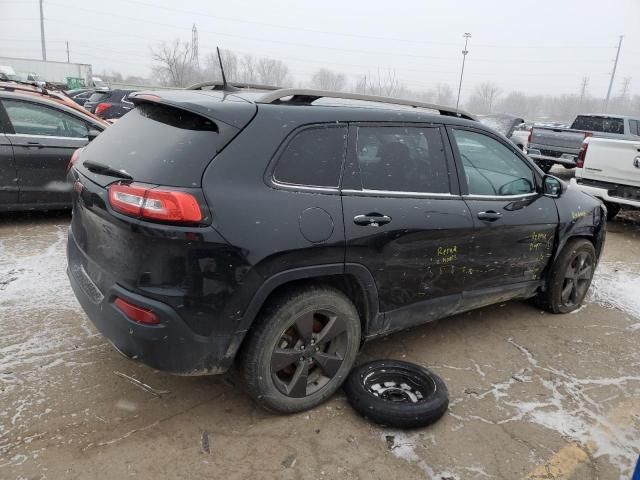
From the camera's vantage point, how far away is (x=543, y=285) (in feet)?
13.8

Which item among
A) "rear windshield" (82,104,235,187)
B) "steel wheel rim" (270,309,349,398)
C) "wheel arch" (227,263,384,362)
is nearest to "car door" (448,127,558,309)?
"wheel arch" (227,263,384,362)

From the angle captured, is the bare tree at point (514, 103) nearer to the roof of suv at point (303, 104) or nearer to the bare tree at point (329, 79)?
the bare tree at point (329, 79)

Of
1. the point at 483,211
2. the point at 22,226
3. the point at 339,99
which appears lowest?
the point at 22,226

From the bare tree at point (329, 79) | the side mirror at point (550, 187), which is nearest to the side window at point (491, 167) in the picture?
the side mirror at point (550, 187)

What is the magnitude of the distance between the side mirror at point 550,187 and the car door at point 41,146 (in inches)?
209

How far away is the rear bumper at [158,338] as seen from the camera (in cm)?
229

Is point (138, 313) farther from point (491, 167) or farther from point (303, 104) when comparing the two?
point (491, 167)

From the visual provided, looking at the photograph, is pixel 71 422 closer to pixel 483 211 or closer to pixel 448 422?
pixel 448 422

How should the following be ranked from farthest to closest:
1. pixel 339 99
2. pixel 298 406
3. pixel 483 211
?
pixel 483 211
pixel 339 99
pixel 298 406

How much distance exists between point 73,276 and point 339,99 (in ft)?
6.24

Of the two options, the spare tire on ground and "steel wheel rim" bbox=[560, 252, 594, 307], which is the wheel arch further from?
"steel wheel rim" bbox=[560, 252, 594, 307]

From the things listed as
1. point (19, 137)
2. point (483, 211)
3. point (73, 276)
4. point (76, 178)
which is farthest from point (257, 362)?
point (19, 137)

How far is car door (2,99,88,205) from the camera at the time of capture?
5676 mm

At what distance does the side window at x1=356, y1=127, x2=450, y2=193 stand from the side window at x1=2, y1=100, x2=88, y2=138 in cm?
470
